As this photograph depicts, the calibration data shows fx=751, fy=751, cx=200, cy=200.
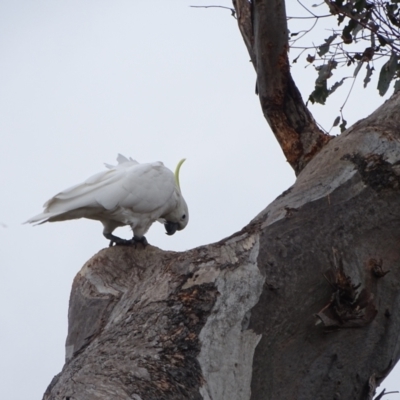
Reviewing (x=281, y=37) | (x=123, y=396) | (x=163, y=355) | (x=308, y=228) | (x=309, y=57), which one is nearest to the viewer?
(x=123, y=396)

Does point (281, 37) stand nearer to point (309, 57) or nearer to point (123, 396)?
point (309, 57)

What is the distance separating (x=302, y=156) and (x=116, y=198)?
722 millimetres

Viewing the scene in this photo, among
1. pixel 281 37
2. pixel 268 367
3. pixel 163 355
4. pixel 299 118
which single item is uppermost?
pixel 281 37

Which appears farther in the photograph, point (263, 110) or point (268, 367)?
→ point (263, 110)

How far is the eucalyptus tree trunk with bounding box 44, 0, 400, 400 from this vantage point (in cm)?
169

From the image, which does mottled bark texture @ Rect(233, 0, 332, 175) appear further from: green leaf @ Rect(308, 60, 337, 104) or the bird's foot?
the bird's foot

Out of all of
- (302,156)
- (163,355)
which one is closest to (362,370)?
(163,355)

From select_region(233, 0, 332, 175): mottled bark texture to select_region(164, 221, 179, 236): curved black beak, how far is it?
920 mm

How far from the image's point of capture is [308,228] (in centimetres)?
197

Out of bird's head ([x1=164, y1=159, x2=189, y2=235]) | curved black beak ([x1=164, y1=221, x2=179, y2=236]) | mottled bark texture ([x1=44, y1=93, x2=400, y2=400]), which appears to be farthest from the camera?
curved black beak ([x1=164, y1=221, x2=179, y2=236])

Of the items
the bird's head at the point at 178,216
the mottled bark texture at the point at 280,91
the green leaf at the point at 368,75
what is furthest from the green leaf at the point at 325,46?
the bird's head at the point at 178,216

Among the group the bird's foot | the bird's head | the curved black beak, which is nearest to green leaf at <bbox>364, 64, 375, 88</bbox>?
the bird's head

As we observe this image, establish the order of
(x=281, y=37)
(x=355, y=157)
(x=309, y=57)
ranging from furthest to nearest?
1. (x=309, y=57)
2. (x=281, y=37)
3. (x=355, y=157)

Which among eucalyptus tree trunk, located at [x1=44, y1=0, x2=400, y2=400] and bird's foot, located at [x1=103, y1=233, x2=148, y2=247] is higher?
bird's foot, located at [x1=103, y1=233, x2=148, y2=247]
